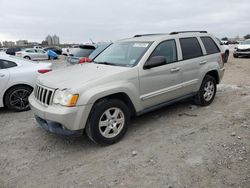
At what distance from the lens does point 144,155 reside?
3.37m

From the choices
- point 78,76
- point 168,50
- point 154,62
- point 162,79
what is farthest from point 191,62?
point 78,76

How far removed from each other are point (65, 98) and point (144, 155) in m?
1.41

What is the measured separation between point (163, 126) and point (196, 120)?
737mm

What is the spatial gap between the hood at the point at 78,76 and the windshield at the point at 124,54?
288mm

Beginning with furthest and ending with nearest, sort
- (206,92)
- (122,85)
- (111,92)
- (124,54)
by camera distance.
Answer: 1. (206,92)
2. (124,54)
3. (122,85)
4. (111,92)

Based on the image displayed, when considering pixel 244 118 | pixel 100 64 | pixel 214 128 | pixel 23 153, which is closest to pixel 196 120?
pixel 214 128

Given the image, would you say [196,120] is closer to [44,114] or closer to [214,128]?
[214,128]

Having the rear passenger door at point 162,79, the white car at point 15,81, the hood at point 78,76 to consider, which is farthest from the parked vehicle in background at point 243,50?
the hood at point 78,76

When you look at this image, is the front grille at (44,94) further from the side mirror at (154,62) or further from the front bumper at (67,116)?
the side mirror at (154,62)

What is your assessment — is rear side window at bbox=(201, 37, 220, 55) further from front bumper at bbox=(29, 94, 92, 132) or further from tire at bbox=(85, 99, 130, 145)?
front bumper at bbox=(29, 94, 92, 132)

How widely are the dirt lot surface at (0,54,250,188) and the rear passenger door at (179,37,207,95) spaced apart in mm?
615

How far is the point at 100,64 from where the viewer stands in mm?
4445

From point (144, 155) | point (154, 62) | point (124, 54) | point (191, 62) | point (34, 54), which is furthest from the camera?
point (34, 54)

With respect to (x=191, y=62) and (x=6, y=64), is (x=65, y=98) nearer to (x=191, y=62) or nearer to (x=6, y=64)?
(x=191, y=62)
